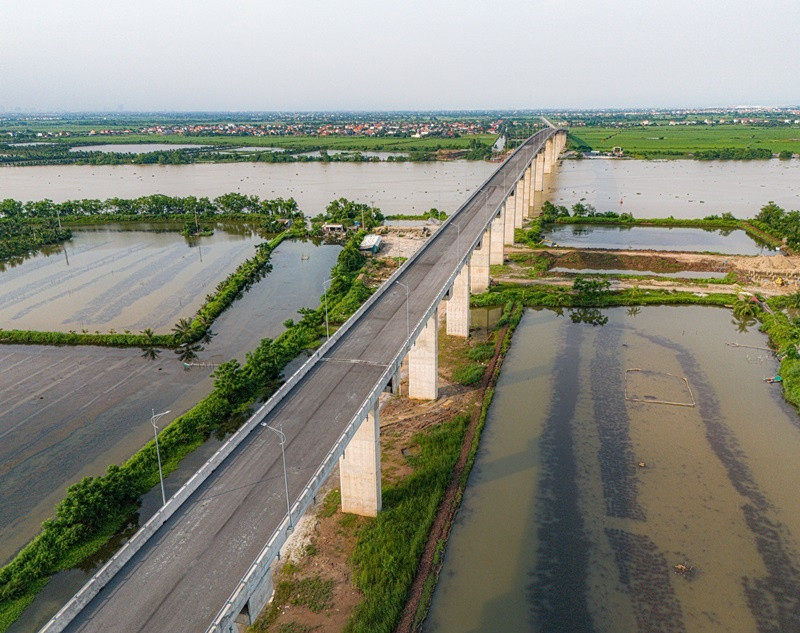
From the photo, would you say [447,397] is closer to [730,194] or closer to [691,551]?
[691,551]

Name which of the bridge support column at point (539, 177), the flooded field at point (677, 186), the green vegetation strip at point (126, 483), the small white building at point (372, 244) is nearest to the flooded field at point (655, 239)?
the flooded field at point (677, 186)

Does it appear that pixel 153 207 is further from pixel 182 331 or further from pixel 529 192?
pixel 529 192

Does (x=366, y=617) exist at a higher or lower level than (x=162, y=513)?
lower

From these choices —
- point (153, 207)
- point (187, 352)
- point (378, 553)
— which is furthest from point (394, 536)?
point (153, 207)

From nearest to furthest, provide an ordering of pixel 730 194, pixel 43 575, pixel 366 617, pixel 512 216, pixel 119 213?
pixel 366 617
pixel 43 575
pixel 512 216
pixel 119 213
pixel 730 194

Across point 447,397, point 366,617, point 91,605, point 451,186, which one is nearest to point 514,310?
point 447,397

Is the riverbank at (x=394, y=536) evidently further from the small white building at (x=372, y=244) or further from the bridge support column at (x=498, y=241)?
the small white building at (x=372, y=244)
